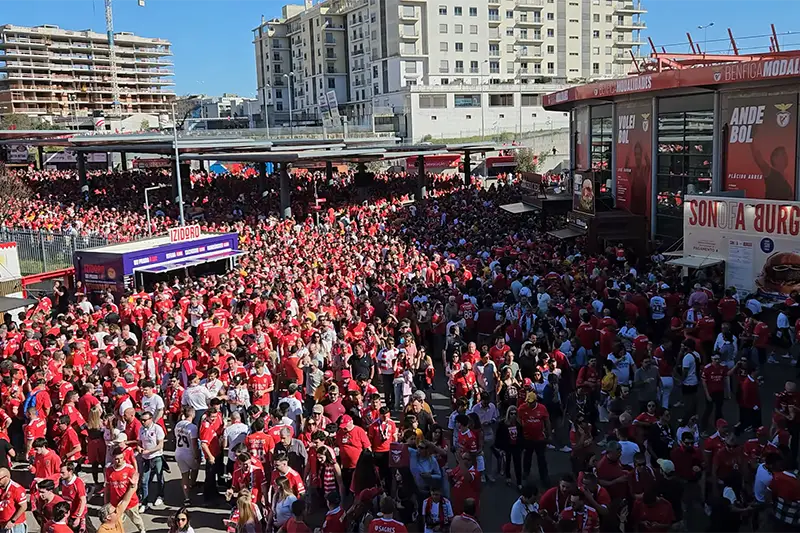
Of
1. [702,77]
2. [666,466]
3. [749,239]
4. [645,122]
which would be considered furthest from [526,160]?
[666,466]

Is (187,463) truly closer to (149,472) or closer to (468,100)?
(149,472)

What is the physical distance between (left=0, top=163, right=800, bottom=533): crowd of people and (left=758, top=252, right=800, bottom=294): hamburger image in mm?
1057

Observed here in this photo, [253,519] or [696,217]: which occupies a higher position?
[696,217]

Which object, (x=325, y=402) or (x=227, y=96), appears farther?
(x=227, y=96)

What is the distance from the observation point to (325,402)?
31.5 ft

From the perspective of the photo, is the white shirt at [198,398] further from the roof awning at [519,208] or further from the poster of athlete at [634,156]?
the roof awning at [519,208]

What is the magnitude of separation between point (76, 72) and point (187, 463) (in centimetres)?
13886

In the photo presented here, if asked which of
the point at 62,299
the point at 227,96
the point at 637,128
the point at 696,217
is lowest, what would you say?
the point at 62,299

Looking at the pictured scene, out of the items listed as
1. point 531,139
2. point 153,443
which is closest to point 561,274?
point 153,443

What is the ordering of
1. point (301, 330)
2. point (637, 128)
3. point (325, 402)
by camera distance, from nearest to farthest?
point (325, 402) → point (301, 330) → point (637, 128)

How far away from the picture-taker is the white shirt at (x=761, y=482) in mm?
7207

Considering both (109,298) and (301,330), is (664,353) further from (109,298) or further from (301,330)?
(109,298)

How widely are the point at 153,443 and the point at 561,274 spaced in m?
11.1

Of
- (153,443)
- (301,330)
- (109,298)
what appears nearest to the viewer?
(153,443)
